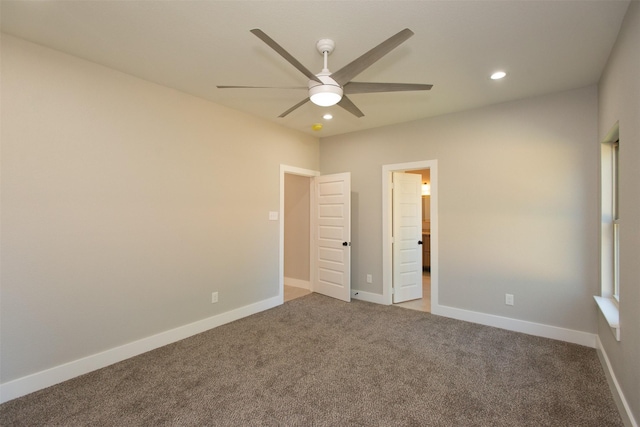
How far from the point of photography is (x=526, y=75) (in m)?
2.91

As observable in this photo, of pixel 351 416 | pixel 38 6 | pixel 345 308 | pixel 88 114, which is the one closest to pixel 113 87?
pixel 88 114

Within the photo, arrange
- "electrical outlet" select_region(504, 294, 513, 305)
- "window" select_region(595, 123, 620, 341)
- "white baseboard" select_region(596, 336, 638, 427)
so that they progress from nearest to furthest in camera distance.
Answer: "white baseboard" select_region(596, 336, 638, 427) < "window" select_region(595, 123, 620, 341) < "electrical outlet" select_region(504, 294, 513, 305)

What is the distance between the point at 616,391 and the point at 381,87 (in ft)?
9.19

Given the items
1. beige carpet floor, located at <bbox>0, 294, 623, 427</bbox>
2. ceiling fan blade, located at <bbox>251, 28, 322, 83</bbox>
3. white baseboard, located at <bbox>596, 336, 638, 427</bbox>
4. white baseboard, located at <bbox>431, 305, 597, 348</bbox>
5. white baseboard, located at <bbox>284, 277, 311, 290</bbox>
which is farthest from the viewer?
white baseboard, located at <bbox>284, 277, 311, 290</bbox>

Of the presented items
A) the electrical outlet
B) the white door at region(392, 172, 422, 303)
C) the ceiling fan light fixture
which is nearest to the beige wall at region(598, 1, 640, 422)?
the electrical outlet

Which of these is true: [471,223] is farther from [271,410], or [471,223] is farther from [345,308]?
[271,410]

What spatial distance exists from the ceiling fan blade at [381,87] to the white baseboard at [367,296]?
3.35m

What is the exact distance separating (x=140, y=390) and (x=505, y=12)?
3.85 m

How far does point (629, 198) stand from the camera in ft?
6.43

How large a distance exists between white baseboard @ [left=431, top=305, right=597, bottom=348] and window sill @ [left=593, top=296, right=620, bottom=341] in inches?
20.5

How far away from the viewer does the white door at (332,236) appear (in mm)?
4742

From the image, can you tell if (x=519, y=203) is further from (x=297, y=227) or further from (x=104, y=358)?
(x=104, y=358)

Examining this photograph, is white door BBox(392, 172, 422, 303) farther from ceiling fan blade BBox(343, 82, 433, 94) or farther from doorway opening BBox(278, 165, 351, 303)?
ceiling fan blade BBox(343, 82, 433, 94)

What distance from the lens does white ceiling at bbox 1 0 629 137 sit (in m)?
1.97
